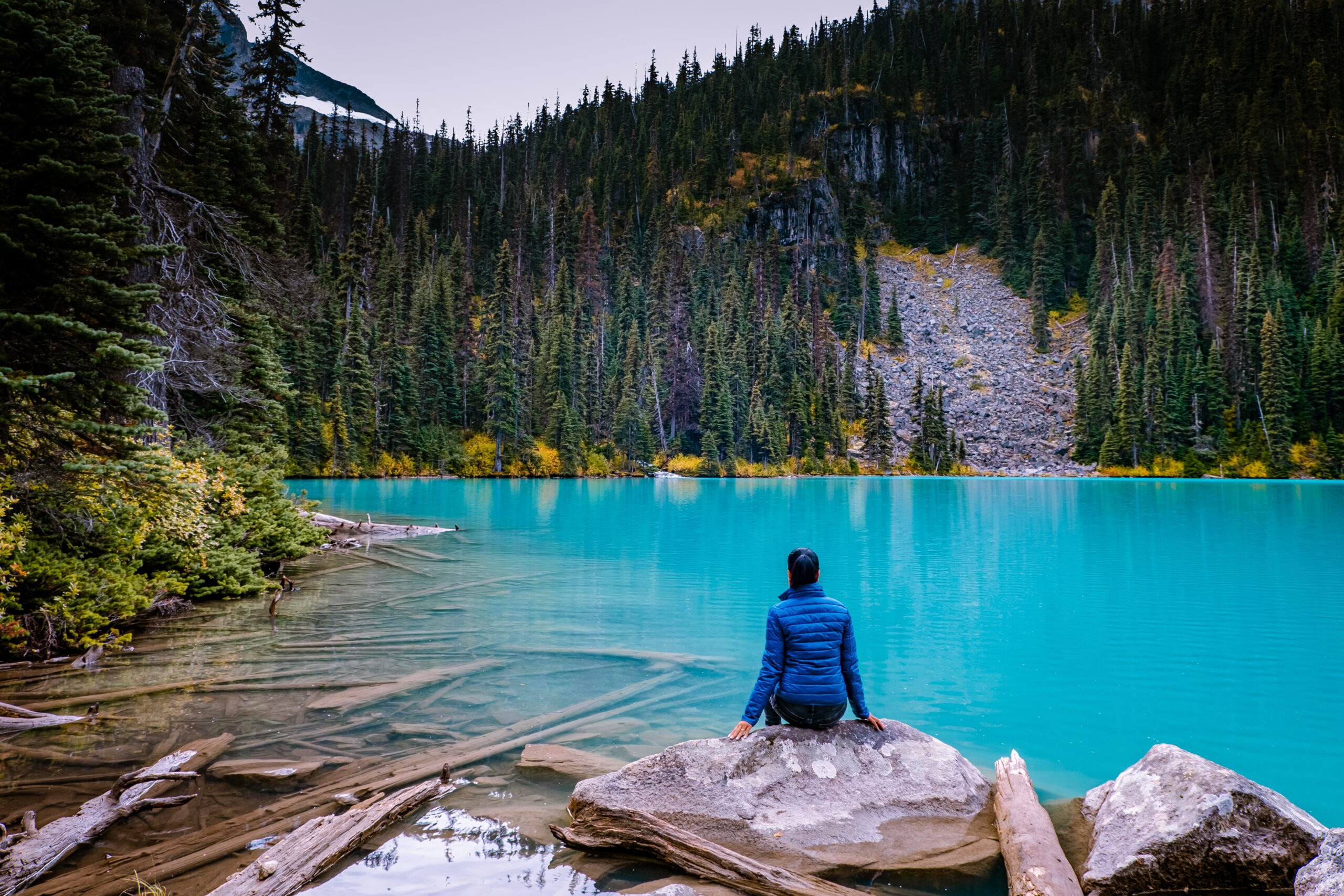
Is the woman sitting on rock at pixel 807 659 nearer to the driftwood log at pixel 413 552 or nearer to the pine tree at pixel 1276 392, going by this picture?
the driftwood log at pixel 413 552

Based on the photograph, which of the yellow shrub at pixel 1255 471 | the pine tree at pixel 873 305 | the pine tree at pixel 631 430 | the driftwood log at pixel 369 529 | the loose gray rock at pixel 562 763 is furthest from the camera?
the pine tree at pixel 873 305

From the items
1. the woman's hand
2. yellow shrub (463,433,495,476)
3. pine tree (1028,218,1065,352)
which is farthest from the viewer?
pine tree (1028,218,1065,352)

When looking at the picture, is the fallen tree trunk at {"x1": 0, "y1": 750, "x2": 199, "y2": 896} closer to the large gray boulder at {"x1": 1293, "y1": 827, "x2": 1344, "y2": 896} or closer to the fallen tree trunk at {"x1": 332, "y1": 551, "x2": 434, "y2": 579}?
the large gray boulder at {"x1": 1293, "y1": 827, "x2": 1344, "y2": 896}

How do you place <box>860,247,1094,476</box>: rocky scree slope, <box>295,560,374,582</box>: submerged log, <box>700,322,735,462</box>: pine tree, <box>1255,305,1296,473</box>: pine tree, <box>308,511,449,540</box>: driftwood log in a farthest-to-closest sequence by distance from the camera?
<box>860,247,1094,476</box>: rocky scree slope → <box>700,322,735,462</box>: pine tree → <box>1255,305,1296,473</box>: pine tree → <box>308,511,449,540</box>: driftwood log → <box>295,560,374,582</box>: submerged log

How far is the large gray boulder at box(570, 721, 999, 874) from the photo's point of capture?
525 cm

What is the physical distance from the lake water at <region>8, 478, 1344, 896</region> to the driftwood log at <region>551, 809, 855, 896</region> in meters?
0.18

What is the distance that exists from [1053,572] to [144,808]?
22.3 metres

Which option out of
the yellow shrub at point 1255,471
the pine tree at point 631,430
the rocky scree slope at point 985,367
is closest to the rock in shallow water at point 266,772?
the pine tree at point 631,430

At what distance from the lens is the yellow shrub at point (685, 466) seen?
83688mm

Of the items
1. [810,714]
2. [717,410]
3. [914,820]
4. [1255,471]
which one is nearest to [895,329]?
[717,410]

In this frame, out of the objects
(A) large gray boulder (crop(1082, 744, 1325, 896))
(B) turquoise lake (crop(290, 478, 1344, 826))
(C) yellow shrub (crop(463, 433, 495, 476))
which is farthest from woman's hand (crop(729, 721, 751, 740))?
(C) yellow shrub (crop(463, 433, 495, 476))

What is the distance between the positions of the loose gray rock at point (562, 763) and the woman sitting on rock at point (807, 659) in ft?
6.26

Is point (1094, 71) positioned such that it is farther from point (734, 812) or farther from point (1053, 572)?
point (734, 812)

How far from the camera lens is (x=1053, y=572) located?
21109 millimetres
